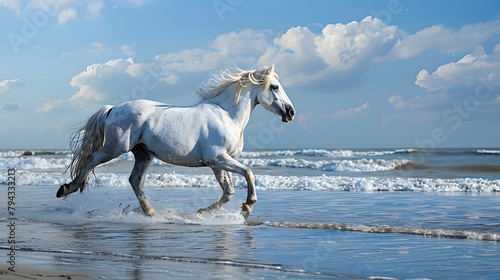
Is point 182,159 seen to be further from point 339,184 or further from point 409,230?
point 339,184

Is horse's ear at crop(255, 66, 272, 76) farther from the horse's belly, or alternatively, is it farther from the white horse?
the horse's belly

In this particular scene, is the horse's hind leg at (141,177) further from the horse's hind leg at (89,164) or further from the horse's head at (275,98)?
the horse's head at (275,98)

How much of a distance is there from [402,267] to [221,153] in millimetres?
3228

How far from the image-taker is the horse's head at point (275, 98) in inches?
295

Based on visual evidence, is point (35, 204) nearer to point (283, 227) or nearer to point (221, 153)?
point (221, 153)

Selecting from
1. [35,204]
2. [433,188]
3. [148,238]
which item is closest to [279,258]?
[148,238]

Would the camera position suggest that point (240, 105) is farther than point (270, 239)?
Yes

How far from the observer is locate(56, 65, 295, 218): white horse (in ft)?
23.2

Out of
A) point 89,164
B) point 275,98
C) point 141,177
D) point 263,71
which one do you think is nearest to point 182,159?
point 141,177

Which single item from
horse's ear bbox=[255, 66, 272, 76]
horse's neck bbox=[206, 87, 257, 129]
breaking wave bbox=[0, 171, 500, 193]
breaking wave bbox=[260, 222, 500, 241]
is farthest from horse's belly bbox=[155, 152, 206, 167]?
breaking wave bbox=[0, 171, 500, 193]

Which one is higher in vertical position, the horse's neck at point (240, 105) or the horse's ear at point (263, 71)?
the horse's ear at point (263, 71)


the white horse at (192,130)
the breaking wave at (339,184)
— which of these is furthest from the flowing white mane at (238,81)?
the breaking wave at (339,184)

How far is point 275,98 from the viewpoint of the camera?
296 inches

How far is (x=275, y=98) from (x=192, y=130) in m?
1.29
